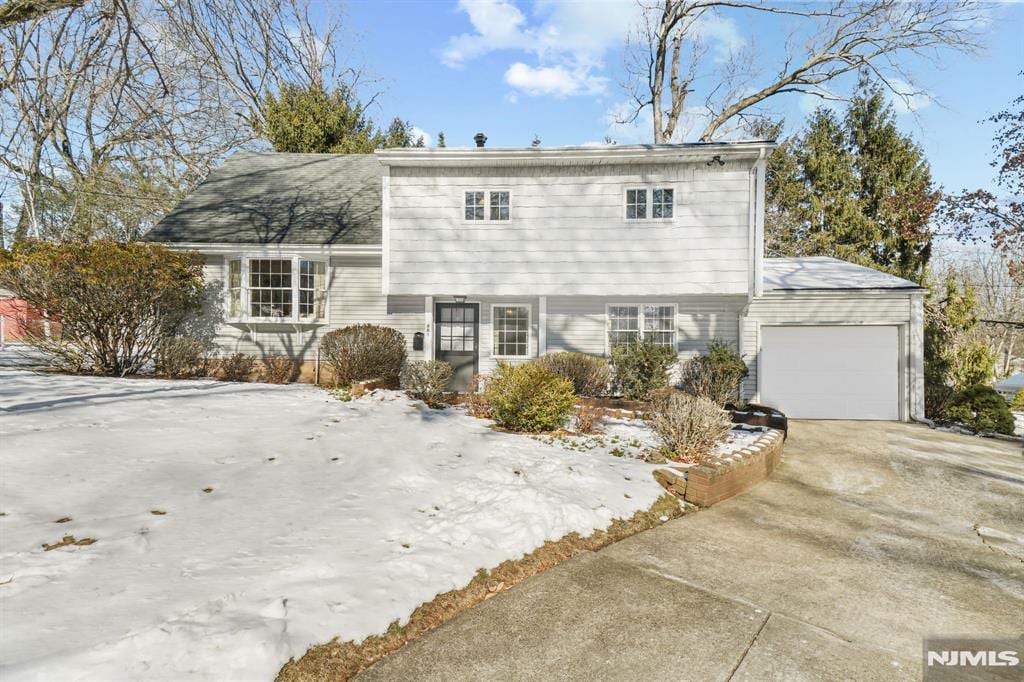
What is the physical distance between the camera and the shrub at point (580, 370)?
1002 centimetres

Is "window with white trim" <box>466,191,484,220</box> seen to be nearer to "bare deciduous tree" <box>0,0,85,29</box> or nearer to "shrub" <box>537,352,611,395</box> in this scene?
"shrub" <box>537,352,611,395</box>

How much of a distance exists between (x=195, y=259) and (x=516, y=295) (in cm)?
764

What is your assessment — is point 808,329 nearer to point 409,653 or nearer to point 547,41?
point 547,41

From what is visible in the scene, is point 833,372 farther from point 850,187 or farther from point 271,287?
point 271,287

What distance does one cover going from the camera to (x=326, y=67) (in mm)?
24281

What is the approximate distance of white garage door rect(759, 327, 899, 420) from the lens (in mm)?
11688

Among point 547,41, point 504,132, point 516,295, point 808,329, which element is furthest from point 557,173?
point 808,329

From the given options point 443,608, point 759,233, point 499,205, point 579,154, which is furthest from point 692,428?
point 499,205

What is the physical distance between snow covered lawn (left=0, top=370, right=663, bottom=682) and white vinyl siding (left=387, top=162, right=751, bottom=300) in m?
4.34

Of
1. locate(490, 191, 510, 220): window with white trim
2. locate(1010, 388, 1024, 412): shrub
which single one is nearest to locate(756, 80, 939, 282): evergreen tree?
locate(1010, 388, 1024, 412): shrub

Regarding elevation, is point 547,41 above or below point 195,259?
above

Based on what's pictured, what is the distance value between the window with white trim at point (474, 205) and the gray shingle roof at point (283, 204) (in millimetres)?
2447

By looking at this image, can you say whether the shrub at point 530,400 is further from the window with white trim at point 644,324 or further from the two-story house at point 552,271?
the window with white trim at point 644,324

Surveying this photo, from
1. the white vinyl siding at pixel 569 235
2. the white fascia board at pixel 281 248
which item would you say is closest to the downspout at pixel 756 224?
the white vinyl siding at pixel 569 235
